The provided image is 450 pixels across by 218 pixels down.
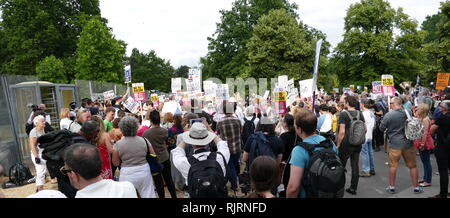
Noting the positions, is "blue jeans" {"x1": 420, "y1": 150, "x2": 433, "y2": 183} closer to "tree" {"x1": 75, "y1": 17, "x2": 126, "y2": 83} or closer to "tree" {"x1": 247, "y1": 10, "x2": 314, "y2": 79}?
"tree" {"x1": 247, "y1": 10, "x2": 314, "y2": 79}

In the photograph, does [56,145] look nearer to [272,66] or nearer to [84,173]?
[84,173]

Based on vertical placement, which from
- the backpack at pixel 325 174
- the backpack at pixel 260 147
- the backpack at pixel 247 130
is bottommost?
the backpack at pixel 247 130

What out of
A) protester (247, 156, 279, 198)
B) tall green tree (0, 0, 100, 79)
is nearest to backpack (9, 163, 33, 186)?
protester (247, 156, 279, 198)

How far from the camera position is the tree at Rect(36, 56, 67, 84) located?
28422mm

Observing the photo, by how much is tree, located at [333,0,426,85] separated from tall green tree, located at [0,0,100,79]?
1157 inches

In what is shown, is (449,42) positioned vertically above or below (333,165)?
above

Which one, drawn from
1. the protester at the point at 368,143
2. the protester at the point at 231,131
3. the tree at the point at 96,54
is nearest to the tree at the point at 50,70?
the tree at the point at 96,54

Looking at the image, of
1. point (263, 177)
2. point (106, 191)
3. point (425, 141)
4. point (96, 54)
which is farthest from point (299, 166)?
point (96, 54)

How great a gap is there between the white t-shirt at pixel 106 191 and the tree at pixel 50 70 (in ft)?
97.8

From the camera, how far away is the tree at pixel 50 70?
28422mm

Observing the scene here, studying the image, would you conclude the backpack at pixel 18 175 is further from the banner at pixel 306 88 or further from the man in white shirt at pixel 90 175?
the banner at pixel 306 88
